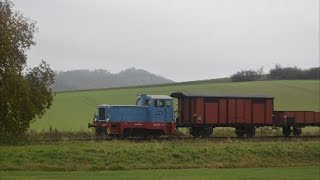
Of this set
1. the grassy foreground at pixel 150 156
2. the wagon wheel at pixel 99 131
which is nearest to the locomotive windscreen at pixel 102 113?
the wagon wheel at pixel 99 131

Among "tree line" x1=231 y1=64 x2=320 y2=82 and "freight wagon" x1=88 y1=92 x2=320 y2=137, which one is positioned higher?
"tree line" x1=231 y1=64 x2=320 y2=82

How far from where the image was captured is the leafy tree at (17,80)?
30.5m

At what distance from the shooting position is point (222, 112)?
40906 millimetres

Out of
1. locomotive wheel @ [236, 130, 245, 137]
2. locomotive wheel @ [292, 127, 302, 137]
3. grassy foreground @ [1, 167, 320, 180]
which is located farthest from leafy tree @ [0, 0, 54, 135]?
locomotive wheel @ [292, 127, 302, 137]

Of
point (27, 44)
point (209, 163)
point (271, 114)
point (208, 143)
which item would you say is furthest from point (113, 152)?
point (271, 114)

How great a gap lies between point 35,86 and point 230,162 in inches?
572

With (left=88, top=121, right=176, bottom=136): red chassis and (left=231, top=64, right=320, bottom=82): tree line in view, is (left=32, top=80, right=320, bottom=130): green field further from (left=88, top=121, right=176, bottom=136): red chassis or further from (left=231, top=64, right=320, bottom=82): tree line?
(left=231, top=64, right=320, bottom=82): tree line

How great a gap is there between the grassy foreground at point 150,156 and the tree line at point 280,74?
84996 mm

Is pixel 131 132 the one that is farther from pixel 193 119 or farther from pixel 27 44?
pixel 27 44

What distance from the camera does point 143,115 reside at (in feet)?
119

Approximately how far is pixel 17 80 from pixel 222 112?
1703 centimetres

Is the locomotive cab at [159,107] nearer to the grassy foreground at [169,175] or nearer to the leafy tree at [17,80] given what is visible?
the leafy tree at [17,80]

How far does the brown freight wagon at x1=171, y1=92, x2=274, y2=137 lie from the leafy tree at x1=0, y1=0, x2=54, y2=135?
1033cm

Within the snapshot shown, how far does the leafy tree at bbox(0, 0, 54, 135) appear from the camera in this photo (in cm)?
3052
